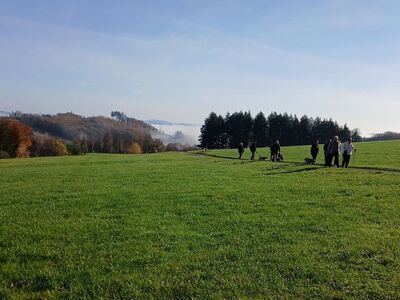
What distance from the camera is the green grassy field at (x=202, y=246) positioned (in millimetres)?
7008

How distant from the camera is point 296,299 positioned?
649 centimetres

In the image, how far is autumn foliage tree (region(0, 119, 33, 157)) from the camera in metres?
104

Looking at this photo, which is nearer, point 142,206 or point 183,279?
point 183,279

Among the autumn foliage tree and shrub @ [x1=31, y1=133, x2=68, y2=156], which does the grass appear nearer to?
the autumn foliage tree

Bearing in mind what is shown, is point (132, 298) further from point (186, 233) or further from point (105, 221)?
point (105, 221)

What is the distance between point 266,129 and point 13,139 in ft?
240

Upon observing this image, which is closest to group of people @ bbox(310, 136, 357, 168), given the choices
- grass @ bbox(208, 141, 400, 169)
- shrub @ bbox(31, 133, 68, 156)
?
grass @ bbox(208, 141, 400, 169)

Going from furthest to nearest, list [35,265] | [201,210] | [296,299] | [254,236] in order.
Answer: [201,210], [254,236], [35,265], [296,299]

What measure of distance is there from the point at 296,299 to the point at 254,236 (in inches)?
135

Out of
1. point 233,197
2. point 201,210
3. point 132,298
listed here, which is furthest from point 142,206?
point 132,298

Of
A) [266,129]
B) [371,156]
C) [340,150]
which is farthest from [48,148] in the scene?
[340,150]

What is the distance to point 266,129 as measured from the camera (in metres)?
129

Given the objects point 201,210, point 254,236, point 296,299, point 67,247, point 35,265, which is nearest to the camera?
point 296,299

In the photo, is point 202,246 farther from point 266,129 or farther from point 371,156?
point 266,129
